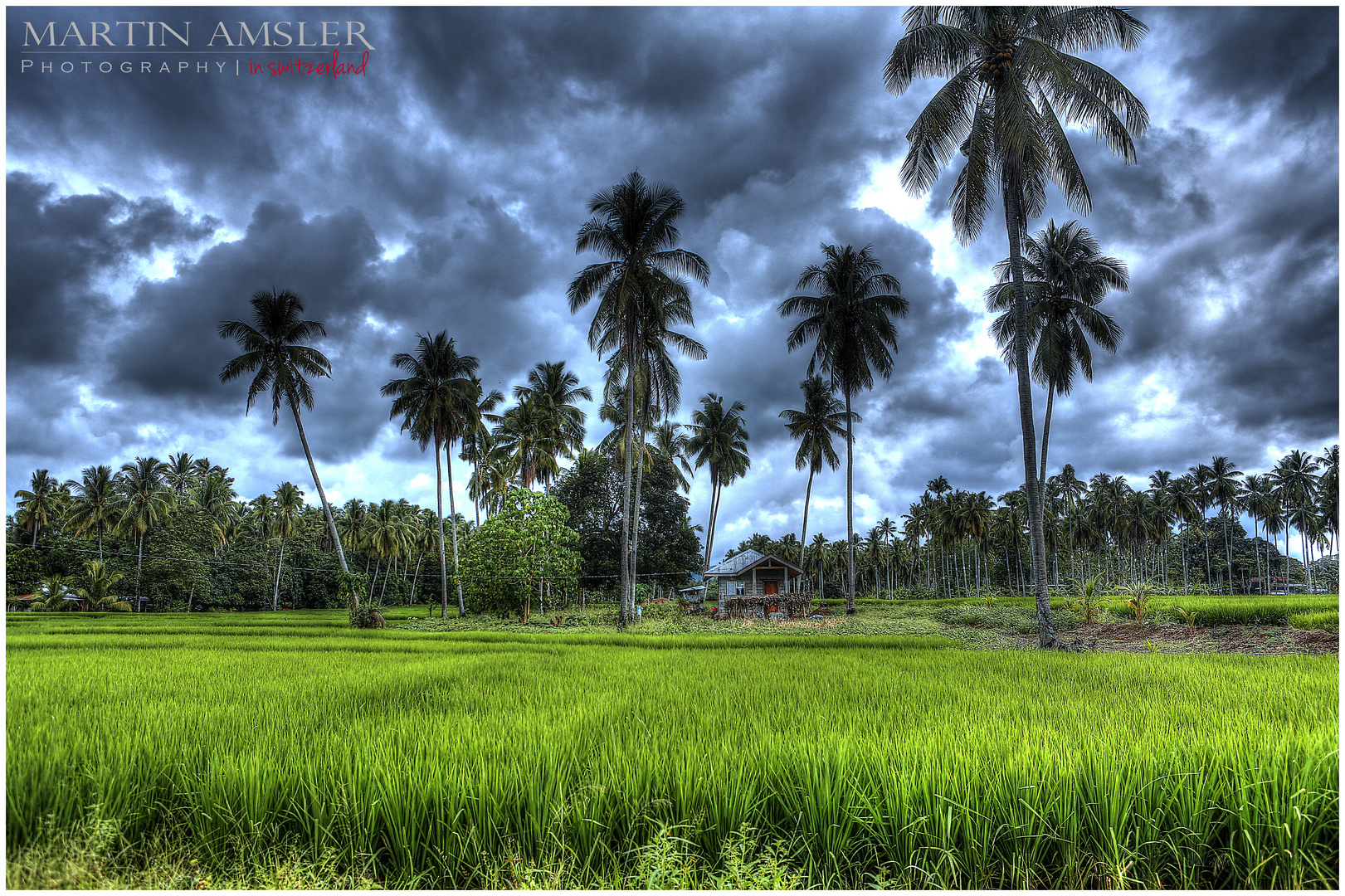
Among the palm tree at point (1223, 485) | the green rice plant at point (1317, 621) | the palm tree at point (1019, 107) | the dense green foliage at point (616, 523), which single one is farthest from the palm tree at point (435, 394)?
the palm tree at point (1223, 485)

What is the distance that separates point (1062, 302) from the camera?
1997cm

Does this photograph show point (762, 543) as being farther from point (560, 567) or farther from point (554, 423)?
point (560, 567)

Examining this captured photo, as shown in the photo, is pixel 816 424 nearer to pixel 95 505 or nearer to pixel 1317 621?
pixel 1317 621

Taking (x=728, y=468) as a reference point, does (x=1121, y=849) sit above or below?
below

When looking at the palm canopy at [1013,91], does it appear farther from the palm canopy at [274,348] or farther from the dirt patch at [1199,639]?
the palm canopy at [274,348]

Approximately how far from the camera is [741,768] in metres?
2.76

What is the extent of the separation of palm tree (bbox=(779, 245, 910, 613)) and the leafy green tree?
43.0ft

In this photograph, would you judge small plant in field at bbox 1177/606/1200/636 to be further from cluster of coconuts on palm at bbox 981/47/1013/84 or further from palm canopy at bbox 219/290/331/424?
palm canopy at bbox 219/290/331/424

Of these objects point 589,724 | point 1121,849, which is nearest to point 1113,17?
point 1121,849

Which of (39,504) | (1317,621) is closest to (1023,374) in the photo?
(1317,621)

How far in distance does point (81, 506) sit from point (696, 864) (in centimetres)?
4950

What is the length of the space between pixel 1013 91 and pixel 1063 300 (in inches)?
473

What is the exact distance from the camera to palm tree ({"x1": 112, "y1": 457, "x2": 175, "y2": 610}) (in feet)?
107

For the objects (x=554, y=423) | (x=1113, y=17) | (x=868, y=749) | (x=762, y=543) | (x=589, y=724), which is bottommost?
(x=762, y=543)
